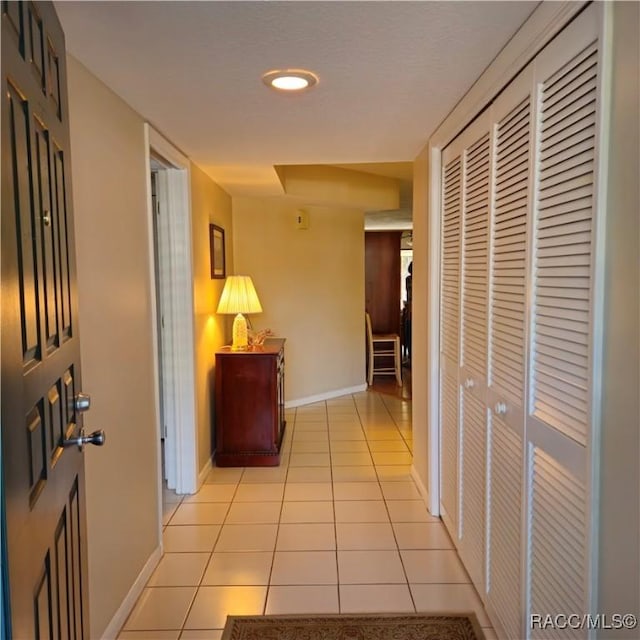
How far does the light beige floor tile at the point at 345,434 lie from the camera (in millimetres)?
4344

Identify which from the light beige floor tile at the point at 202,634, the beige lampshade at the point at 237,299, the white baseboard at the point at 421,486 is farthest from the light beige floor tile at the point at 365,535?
the beige lampshade at the point at 237,299

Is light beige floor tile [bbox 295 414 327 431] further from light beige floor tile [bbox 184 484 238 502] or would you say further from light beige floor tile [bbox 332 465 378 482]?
light beige floor tile [bbox 184 484 238 502]

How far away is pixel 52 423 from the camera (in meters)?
1.12

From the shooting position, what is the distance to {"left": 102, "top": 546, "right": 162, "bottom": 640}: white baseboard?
1897mm

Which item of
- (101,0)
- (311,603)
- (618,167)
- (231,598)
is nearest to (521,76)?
(618,167)

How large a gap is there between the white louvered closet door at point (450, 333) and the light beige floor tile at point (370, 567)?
349 millimetres

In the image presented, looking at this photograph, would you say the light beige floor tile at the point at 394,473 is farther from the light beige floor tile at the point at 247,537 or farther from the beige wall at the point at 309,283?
the beige wall at the point at 309,283

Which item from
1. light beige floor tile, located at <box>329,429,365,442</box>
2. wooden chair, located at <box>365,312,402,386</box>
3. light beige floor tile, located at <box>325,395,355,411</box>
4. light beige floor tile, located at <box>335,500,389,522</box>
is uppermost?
wooden chair, located at <box>365,312,402,386</box>

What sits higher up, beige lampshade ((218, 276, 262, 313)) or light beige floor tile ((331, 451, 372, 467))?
beige lampshade ((218, 276, 262, 313))

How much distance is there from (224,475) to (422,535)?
1516 mm

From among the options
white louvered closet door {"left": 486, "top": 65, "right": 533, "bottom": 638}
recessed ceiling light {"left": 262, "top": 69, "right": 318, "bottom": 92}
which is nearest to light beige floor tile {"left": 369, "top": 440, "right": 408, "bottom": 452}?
white louvered closet door {"left": 486, "top": 65, "right": 533, "bottom": 638}

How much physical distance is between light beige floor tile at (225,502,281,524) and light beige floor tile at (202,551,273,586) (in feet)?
1.13

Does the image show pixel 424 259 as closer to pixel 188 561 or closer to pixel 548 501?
pixel 548 501

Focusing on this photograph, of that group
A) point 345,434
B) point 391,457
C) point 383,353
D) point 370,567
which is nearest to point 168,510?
point 370,567
